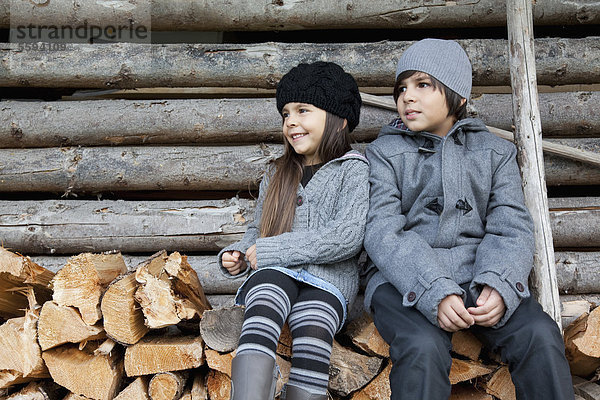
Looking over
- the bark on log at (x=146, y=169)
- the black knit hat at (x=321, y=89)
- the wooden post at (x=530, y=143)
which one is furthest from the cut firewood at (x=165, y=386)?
the wooden post at (x=530, y=143)

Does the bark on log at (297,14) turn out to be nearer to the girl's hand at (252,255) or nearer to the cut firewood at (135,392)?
the girl's hand at (252,255)

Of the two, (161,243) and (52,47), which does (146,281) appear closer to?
(161,243)

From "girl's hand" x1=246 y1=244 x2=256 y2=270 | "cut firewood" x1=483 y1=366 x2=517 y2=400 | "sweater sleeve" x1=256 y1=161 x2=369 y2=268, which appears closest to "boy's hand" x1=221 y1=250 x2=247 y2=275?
"girl's hand" x1=246 y1=244 x2=256 y2=270

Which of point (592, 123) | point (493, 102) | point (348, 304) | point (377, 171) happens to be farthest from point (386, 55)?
point (348, 304)

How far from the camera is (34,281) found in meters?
2.80

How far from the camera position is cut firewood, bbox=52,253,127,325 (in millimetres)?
2613

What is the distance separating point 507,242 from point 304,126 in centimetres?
116

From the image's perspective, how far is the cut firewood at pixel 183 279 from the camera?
8.64ft

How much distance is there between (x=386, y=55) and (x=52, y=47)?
2308mm

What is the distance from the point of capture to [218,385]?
264 centimetres

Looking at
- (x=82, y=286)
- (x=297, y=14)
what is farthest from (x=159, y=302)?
(x=297, y=14)

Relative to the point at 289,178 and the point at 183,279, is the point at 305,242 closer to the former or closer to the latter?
the point at 289,178

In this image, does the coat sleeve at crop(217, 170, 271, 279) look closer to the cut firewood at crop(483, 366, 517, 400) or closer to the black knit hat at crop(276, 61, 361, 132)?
the black knit hat at crop(276, 61, 361, 132)

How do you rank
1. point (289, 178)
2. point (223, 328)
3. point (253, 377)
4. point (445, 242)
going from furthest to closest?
point (289, 178) → point (445, 242) → point (223, 328) → point (253, 377)
